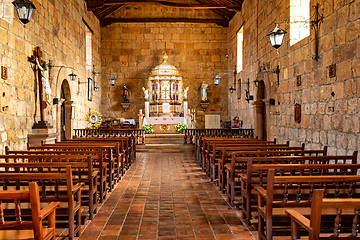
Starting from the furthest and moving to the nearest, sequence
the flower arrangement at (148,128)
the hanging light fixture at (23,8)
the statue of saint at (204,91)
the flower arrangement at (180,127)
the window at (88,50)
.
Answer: the statue of saint at (204,91), the window at (88,50), the flower arrangement at (180,127), the flower arrangement at (148,128), the hanging light fixture at (23,8)

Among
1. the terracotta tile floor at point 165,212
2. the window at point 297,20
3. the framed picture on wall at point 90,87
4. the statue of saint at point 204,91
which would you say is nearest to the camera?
the terracotta tile floor at point 165,212

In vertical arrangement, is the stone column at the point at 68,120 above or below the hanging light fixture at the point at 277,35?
below

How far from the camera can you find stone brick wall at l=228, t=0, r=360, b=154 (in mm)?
5484

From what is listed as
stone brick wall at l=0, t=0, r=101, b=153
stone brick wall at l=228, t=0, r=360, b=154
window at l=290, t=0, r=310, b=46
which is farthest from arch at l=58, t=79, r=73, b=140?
window at l=290, t=0, r=310, b=46

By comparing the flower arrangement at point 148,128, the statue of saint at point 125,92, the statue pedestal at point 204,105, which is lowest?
the flower arrangement at point 148,128

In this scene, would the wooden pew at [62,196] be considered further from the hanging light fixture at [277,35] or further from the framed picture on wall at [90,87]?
the framed picture on wall at [90,87]

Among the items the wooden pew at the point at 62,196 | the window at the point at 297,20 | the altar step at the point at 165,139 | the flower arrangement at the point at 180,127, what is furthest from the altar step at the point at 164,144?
the wooden pew at the point at 62,196

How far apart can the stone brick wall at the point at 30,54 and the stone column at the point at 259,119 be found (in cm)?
677

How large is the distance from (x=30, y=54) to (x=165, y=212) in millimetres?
5908

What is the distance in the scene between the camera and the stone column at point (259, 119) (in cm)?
1159

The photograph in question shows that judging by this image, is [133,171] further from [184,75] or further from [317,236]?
[184,75]

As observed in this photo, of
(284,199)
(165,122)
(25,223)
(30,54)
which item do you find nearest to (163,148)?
(165,122)

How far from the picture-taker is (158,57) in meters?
17.4

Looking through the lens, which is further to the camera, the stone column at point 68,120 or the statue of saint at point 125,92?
the statue of saint at point 125,92
